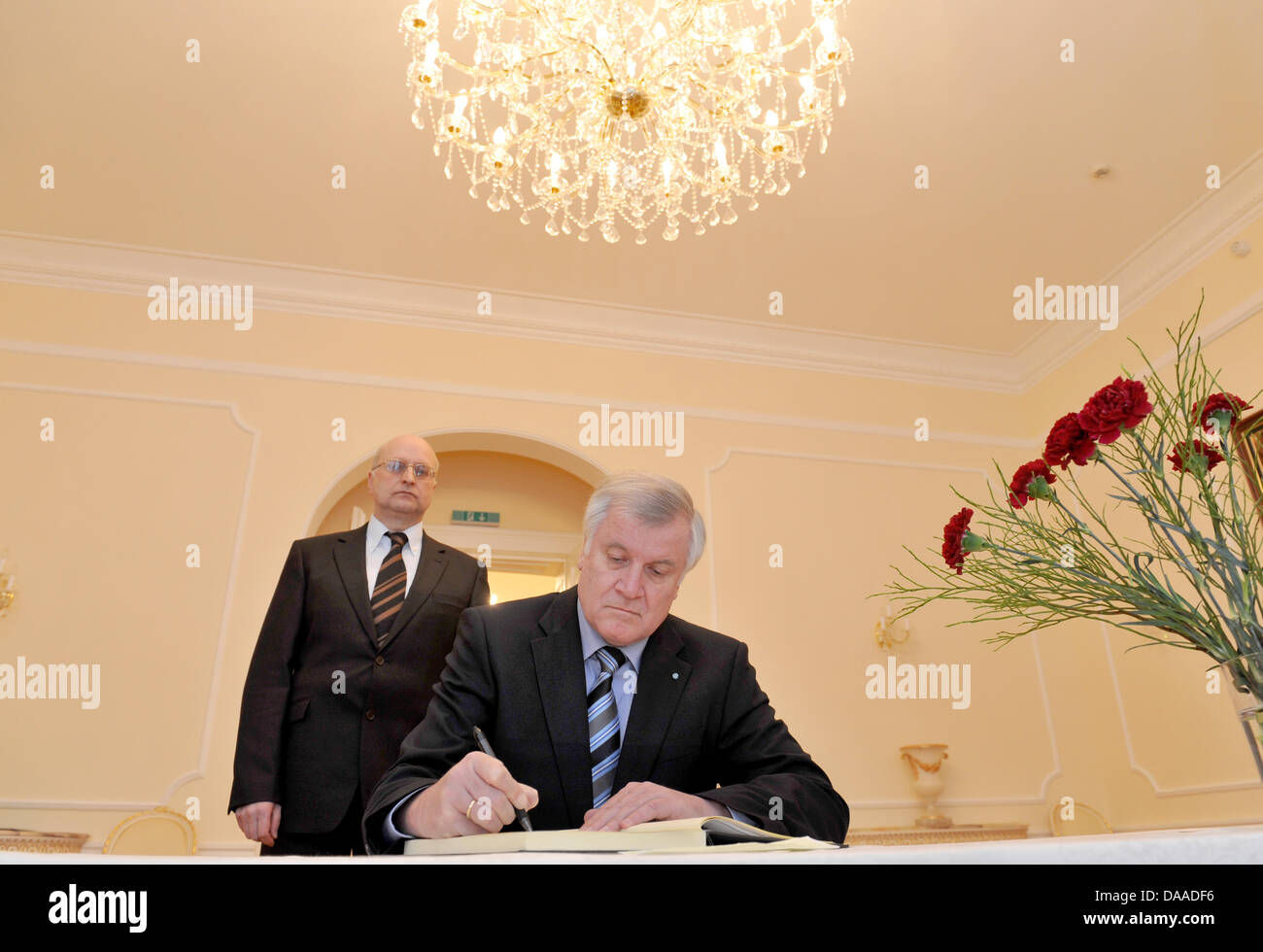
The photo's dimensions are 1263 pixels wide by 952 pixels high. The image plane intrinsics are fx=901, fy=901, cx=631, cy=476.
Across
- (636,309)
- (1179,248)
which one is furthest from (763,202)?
(1179,248)

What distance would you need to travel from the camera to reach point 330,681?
2.65 meters

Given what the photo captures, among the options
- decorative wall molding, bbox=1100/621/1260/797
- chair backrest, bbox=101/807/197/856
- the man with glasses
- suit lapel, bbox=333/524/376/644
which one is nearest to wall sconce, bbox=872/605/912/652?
decorative wall molding, bbox=1100/621/1260/797

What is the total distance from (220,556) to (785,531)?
124 inches

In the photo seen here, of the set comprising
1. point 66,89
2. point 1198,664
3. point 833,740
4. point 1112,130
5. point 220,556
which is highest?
point 66,89

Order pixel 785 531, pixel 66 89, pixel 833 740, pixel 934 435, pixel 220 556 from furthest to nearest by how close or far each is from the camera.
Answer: pixel 934 435 < pixel 785 531 < pixel 833 740 < pixel 220 556 < pixel 66 89

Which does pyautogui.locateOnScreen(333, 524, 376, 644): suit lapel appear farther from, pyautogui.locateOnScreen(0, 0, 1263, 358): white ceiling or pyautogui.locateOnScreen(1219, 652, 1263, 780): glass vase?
pyautogui.locateOnScreen(1219, 652, 1263, 780): glass vase

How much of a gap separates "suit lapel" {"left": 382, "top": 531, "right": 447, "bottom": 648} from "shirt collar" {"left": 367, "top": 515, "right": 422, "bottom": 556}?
0.06 feet

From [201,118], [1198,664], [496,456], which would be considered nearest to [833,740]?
[1198,664]

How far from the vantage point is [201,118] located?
4.06m

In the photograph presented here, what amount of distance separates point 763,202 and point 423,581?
2.76 meters

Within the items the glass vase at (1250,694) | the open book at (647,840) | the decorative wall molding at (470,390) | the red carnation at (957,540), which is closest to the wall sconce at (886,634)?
the decorative wall molding at (470,390)
